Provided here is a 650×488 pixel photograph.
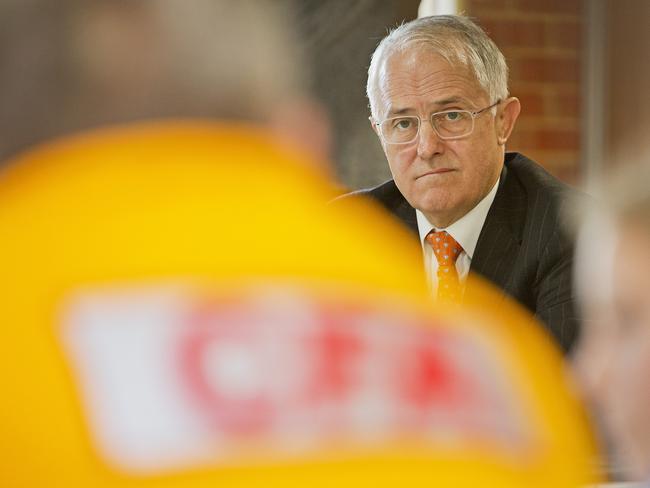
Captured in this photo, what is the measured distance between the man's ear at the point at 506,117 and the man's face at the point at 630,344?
28.5 inches

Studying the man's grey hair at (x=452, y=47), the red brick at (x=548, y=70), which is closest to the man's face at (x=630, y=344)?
the man's grey hair at (x=452, y=47)

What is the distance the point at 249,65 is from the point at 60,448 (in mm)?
160

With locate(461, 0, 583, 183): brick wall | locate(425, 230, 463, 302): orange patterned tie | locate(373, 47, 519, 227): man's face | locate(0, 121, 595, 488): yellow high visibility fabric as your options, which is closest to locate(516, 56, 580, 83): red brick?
locate(461, 0, 583, 183): brick wall

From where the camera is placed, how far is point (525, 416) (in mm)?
366

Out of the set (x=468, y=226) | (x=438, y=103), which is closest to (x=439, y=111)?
(x=438, y=103)

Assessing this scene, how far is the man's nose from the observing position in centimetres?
102

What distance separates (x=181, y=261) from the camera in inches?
13.2

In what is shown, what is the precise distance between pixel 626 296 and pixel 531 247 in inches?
25.3

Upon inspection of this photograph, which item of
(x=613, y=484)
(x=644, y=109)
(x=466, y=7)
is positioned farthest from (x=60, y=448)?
(x=466, y=7)

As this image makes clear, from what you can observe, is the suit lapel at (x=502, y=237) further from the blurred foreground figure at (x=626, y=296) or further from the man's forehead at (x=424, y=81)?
the blurred foreground figure at (x=626, y=296)

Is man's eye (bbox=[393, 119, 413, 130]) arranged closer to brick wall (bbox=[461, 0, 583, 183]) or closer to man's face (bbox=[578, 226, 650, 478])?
brick wall (bbox=[461, 0, 583, 183])

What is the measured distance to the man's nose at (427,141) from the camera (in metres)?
1.02

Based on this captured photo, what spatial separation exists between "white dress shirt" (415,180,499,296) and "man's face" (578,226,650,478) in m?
0.60

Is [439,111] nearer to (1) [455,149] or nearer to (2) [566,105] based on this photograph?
(1) [455,149]
